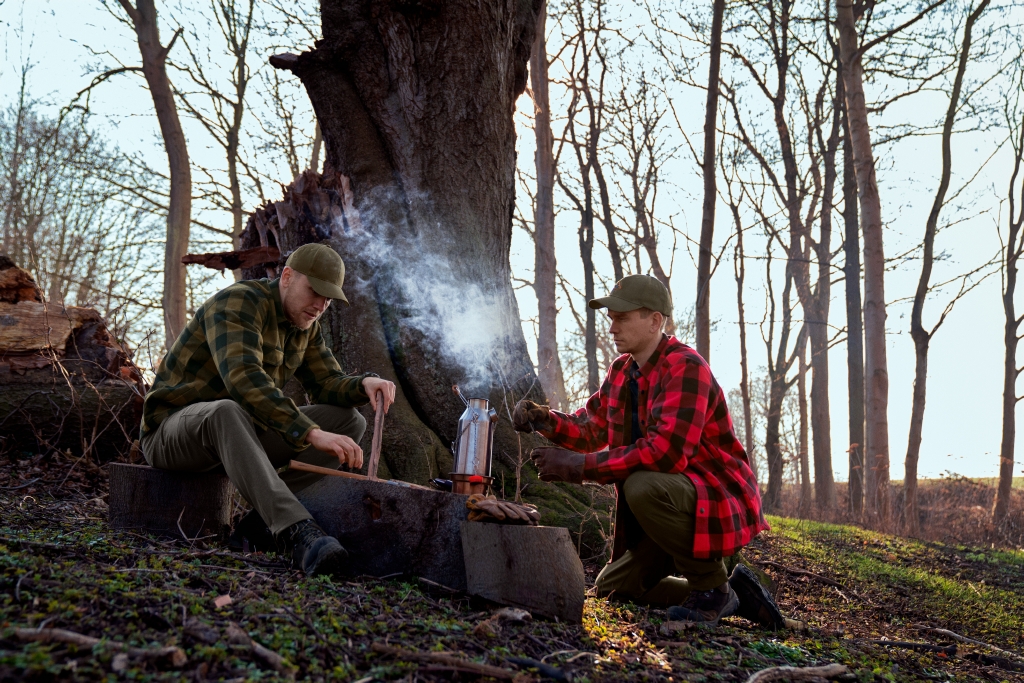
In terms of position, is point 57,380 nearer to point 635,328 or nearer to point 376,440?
point 376,440

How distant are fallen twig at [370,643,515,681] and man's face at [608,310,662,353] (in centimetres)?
188

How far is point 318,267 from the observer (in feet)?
11.9

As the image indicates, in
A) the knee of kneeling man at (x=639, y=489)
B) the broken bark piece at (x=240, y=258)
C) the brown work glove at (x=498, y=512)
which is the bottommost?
the brown work glove at (x=498, y=512)

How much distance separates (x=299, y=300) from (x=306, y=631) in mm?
1808

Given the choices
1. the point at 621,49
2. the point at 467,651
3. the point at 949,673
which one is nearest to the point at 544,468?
the point at 467,651

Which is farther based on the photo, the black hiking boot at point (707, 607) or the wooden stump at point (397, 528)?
the black hiking boot at point (707, 607)

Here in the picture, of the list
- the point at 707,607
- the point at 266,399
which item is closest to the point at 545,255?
the point at 707,607

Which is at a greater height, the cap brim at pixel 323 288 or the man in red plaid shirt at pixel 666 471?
the cap brim at pixel 323 288

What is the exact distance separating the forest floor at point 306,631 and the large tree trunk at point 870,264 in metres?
6.88

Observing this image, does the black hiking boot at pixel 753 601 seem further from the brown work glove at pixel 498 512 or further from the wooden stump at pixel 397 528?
the wooden stump at pixel 397 528

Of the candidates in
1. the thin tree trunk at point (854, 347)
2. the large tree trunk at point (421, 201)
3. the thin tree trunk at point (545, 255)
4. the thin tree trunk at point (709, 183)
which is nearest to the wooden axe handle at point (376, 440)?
the large tree trunk at point (421, 201)

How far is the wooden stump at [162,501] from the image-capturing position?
11.7ft

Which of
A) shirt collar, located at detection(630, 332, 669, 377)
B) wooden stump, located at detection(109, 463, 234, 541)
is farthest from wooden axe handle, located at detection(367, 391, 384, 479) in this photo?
shirt collar, located at detection(630, 332, 669, 377)

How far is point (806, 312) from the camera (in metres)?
18.3
